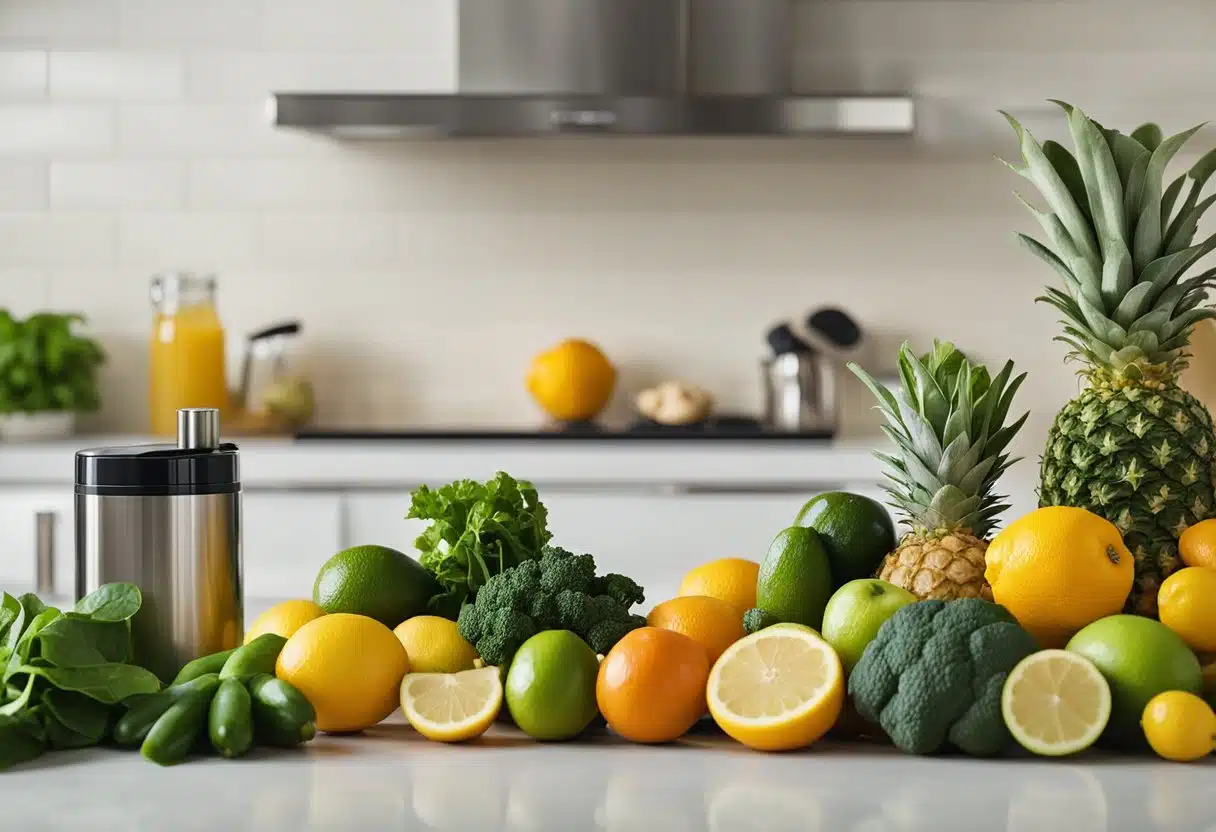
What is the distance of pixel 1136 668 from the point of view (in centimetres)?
111

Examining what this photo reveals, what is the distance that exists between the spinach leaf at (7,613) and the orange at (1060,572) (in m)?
0.87

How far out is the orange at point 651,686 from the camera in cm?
113

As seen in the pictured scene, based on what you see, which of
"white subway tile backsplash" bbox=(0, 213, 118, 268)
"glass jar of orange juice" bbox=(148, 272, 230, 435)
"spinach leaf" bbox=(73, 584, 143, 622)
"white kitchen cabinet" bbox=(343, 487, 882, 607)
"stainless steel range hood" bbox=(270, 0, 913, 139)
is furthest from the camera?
"white subway tile backsplash" bbox=(0, 213, 118, 268)

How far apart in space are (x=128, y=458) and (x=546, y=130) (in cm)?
249

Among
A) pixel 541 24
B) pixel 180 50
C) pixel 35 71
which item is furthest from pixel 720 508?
pixel 35 71

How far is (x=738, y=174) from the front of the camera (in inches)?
162

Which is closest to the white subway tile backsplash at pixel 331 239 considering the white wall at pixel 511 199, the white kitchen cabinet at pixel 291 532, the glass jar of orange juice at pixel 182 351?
the white wall at pixel 511 199

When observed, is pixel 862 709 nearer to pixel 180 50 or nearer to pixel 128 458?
pixel 128 458

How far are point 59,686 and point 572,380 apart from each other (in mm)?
2837

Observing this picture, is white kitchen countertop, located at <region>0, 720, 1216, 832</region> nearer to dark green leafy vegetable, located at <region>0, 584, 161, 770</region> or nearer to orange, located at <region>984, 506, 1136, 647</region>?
dark green leafy vegetable, located at <region>0, 584, 161, 770</region>

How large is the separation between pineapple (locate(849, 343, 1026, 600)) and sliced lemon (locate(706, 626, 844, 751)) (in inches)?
7.2

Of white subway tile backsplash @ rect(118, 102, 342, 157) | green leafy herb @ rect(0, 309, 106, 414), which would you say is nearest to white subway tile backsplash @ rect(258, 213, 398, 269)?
white subway tile backsplash @ rect(118, 102, 342, 157)

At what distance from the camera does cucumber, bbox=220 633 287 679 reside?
1.18 m

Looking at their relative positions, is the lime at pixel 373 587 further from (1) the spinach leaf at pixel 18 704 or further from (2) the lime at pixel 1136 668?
(2) the lime at pixel 1136 668
